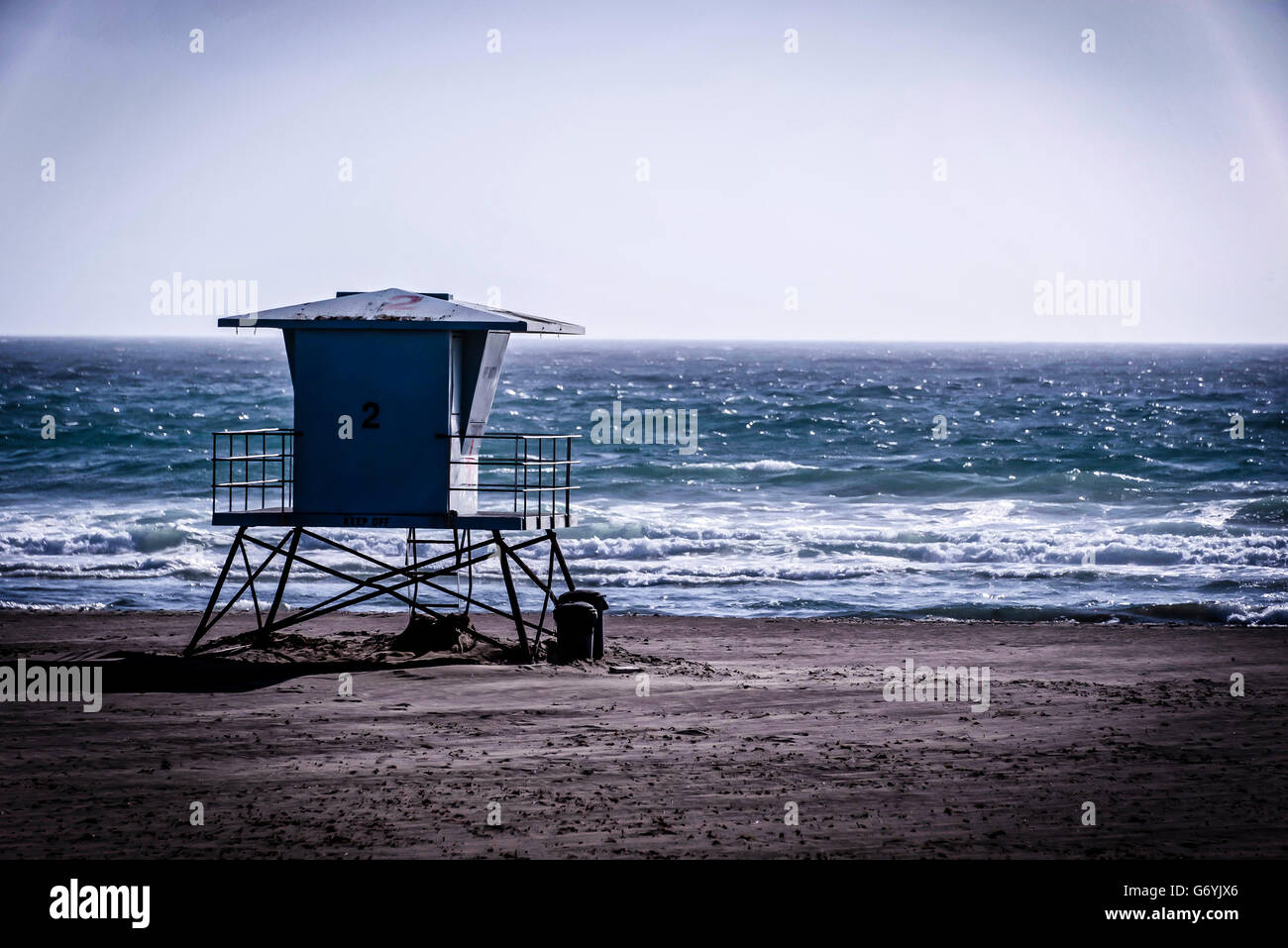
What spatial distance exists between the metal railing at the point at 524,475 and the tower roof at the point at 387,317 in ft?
4.64

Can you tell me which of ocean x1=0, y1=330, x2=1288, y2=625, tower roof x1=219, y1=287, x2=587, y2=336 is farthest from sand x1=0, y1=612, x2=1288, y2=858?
ocean x1=0, y1=330, x2=1288, y2=625

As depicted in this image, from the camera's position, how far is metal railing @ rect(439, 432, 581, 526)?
1741 centimetres

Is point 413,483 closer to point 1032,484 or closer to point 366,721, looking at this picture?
point 366,721

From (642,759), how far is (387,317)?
713 centimetres

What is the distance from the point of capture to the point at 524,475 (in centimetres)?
1922

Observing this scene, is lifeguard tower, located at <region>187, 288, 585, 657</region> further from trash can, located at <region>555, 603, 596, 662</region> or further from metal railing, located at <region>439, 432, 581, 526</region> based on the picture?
trash can, located at <region>555, 603, 596, 662</region>

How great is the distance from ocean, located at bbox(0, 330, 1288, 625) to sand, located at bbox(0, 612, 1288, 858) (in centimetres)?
696

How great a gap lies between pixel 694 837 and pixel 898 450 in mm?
Result: 44186

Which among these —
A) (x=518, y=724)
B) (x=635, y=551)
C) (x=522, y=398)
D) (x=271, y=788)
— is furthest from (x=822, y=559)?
(x=522, y=398)

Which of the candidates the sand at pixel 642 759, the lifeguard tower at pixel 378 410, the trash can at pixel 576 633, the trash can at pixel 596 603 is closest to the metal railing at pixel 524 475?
the lifeguard tower at pixel 378 410

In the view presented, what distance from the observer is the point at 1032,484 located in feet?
141

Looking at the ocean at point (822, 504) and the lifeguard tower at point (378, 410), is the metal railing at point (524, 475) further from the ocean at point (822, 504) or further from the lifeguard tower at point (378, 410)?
the ocean at point (822, 504)

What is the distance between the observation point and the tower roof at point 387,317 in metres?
16.4
